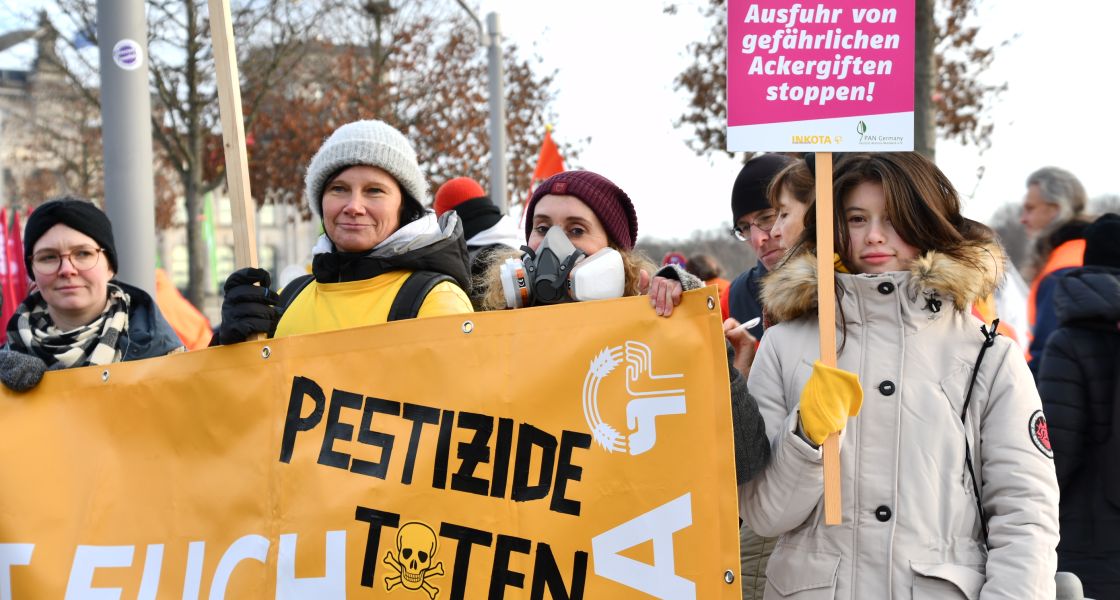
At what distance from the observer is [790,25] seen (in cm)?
278

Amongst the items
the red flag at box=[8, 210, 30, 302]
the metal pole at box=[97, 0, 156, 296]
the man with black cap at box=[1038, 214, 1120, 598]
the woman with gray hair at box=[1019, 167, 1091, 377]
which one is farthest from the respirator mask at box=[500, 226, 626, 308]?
the red flag at box=[8, 210, 30, 302]

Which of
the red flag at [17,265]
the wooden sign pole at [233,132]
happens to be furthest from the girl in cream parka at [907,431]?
the red flag at [17,265]

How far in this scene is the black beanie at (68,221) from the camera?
149 inches

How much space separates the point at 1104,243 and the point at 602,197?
2162 mm

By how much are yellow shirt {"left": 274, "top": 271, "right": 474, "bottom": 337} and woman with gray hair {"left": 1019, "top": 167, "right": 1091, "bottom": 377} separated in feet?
12.2

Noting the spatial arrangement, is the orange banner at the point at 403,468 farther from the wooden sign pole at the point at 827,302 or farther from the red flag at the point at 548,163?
the red flag at the point at 548,163

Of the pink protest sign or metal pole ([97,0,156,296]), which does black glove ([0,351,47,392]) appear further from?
the pink protest sign

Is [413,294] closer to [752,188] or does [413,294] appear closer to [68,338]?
[68,338]

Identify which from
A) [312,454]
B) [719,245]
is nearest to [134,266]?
[312,454]

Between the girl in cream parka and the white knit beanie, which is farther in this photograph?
the white knit beanie

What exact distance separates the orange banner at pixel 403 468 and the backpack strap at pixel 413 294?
11 centimetres

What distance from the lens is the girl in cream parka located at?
2590mm

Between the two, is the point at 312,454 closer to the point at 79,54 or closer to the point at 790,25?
the point at 790,25

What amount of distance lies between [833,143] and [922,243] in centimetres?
34
